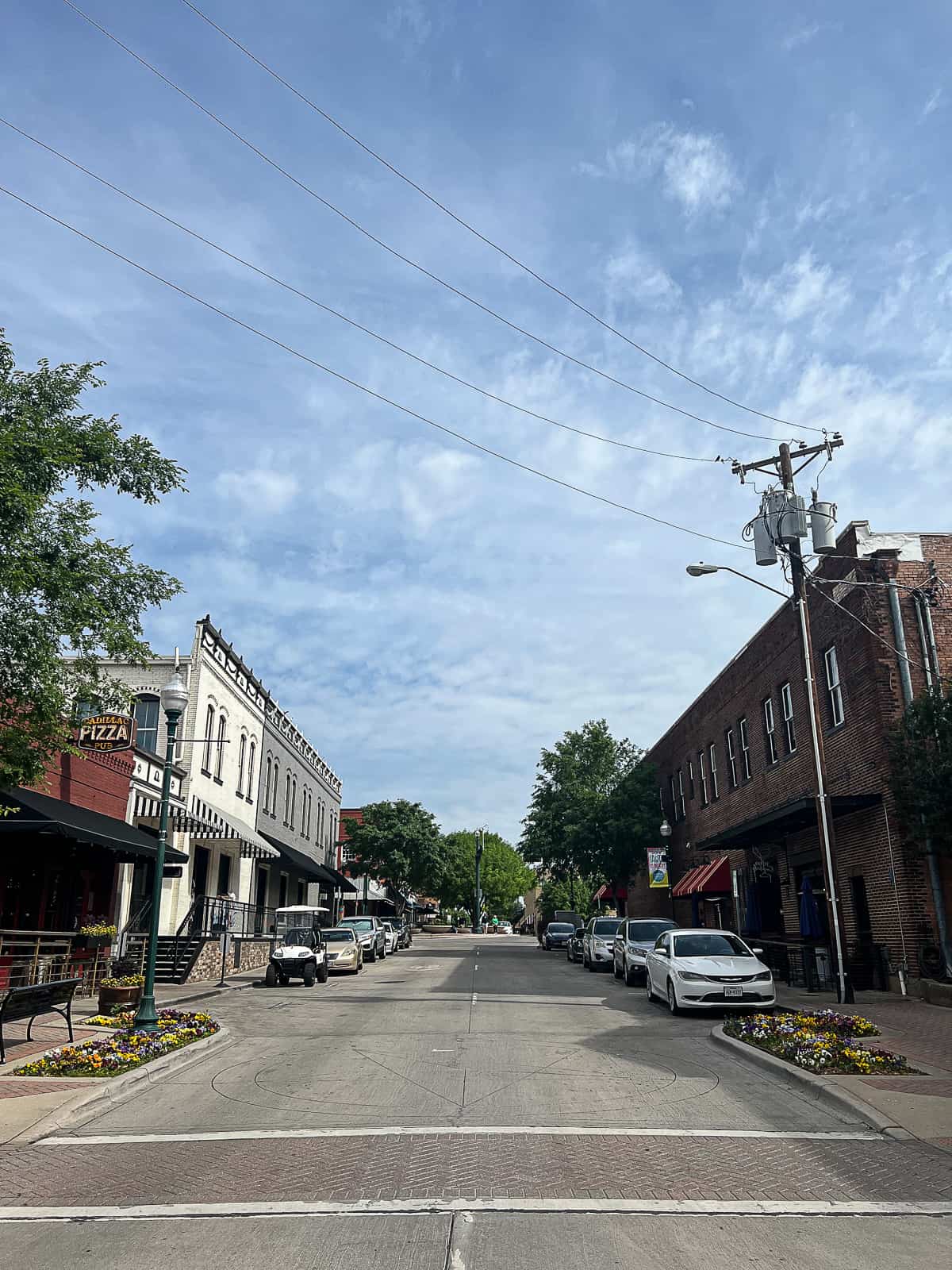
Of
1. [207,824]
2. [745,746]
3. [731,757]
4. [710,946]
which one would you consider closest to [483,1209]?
[710,946]

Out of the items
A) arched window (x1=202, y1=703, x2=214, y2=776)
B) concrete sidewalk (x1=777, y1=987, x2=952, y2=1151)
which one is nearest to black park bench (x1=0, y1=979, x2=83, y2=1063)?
concrete sidewalk (x1=777, y1=987, x2=952, y2=1151)

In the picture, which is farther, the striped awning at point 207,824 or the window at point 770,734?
the window at point 770,734

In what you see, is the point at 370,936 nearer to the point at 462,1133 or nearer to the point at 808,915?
the point at 808,915

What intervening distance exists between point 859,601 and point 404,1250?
18550 mm

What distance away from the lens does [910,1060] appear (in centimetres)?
1177

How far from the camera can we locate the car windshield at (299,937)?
2619 centimetres

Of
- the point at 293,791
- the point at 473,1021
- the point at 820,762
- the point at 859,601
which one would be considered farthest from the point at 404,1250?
the point at 293,791

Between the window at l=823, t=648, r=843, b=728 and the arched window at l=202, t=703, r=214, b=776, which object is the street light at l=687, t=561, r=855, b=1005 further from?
the arched window at l=202, t=703, r=214, b=776

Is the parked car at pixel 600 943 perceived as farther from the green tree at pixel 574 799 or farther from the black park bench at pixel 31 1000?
the black park bench at pixel 31 1000

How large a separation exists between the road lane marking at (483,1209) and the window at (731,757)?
2661 centimetres

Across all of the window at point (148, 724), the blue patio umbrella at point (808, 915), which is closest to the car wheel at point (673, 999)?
the blue patio umbrella at point (808, 915)

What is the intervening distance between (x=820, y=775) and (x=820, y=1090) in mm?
9067

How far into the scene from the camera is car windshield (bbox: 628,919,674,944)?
82.3 feet

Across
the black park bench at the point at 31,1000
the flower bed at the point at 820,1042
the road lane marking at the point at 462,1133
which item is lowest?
the road lane marking at the point at 462,1133
